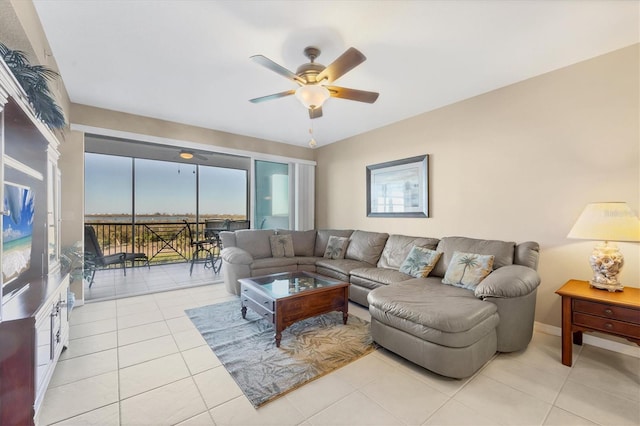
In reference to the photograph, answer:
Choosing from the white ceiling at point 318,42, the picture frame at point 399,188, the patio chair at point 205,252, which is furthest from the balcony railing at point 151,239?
the picture frame at point 399,188

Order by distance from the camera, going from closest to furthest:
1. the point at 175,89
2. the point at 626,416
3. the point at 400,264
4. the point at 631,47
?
the point at 626,416 < the point at 631,47 < the point at 175,89 < the point at 400,264

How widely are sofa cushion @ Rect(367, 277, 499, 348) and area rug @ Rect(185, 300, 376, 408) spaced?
0.43m

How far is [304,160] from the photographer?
18.5 ft

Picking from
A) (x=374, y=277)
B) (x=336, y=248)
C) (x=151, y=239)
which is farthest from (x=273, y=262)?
(x=151, y=239)

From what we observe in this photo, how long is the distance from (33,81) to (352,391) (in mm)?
2613

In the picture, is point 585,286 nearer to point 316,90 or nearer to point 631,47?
point 631,47

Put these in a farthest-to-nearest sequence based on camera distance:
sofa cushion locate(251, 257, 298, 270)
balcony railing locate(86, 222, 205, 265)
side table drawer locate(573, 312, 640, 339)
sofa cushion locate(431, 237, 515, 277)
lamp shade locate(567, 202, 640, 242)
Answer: balcony railing locate(86, 222, 205, 265), sofa cushion locate(251, 257, 298, 270), sofa cushion locate(431, 237, 515, 277), lamp shade locate(567, 202, 640, 242), side table drawer locate(573, 312, 640, 339)

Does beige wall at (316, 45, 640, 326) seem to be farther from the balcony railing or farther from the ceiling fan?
the balcony railing

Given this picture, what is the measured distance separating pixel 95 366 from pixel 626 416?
11.6 ft

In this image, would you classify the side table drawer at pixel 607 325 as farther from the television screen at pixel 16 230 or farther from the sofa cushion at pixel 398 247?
the television screen at pixel 16 230

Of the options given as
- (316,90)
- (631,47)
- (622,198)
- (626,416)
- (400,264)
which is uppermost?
(631,47)

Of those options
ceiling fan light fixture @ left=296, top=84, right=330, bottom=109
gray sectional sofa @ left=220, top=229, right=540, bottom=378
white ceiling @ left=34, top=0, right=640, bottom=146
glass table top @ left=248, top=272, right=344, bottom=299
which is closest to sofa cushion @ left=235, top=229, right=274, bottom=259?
glass table top @ left=248, top=272, right=344, bottom=299

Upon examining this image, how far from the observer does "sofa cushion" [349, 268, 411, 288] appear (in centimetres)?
312

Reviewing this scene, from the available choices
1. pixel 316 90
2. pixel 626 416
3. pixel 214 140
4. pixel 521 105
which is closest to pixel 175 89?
pixel 214 140
